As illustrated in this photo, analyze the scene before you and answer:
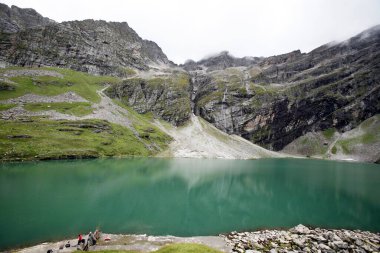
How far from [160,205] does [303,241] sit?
26.2 m

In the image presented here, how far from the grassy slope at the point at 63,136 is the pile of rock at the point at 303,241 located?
9411 centimetres

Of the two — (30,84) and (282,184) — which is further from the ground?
(30,84)

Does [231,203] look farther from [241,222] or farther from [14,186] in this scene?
[14,186]

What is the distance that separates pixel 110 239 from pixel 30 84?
20048cm

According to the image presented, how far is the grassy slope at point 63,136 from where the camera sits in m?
106

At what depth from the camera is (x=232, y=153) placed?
600 ft

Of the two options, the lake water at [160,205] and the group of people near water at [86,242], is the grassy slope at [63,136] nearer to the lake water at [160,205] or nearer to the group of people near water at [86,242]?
the lake water at [160,205]

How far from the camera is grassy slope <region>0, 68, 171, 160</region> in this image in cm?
10561

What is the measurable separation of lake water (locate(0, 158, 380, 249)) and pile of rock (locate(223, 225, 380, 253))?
4.00 meters

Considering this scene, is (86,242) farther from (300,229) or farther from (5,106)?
(5,106)

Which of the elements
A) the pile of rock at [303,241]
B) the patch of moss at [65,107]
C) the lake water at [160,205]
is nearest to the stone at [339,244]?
the pile of rock at [303,241]

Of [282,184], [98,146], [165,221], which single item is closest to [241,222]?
[165,221]

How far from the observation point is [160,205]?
49906 mm

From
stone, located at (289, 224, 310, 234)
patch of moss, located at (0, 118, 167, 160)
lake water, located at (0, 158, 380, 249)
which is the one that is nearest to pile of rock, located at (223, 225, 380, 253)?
stone, located at (289, 224, 310, 234)
